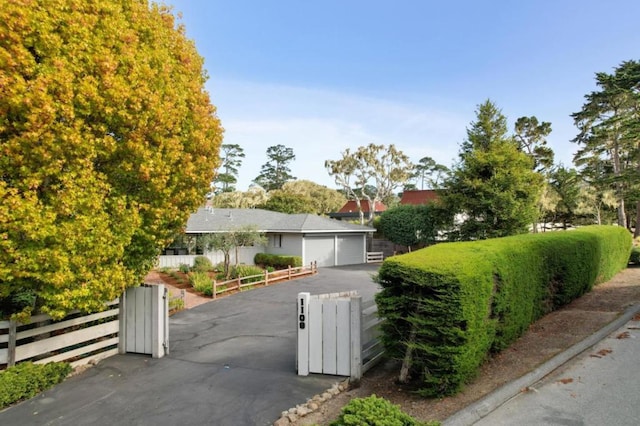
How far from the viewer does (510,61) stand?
542 inches

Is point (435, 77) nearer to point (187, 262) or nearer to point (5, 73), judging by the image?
point (5, 73)

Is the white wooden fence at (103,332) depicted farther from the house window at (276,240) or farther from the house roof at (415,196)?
the house roof at (415,196)

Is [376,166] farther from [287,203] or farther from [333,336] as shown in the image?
[333,336]

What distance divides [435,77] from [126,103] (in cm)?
1384

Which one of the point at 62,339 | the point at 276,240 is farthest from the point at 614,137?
the point at 62,339

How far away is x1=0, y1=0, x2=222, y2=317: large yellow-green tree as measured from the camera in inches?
193

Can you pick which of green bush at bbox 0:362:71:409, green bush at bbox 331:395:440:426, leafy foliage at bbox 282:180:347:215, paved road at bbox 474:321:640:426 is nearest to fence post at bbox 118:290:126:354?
green bush at bbox 0:362:71:409

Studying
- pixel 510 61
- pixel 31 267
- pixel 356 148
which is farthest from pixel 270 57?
pixel 356 148

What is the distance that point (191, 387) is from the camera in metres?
5.57

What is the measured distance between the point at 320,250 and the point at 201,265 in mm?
8615

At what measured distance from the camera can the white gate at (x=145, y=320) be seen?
280 inches

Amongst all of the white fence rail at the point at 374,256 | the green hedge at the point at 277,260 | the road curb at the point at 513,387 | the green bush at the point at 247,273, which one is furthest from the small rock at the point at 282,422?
the white fence rail at the point at 374,256

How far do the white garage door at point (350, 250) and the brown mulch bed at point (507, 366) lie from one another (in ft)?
58.3

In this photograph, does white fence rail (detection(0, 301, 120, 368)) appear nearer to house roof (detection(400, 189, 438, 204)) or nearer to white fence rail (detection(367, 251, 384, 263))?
white fence rail (detection(367, 251, 384, 263))
